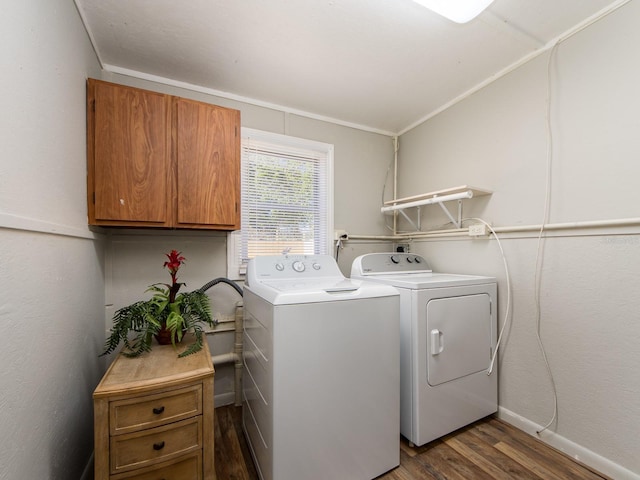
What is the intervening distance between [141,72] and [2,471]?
217 cm

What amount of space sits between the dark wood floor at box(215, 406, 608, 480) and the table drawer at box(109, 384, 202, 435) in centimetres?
57

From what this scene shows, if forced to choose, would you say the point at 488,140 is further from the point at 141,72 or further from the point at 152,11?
the point at 141,72

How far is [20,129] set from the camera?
33.0 inches

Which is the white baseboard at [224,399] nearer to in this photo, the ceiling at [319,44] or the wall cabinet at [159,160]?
the wall cabinet at [159,160]

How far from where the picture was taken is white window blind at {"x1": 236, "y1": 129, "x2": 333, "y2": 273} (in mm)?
2242

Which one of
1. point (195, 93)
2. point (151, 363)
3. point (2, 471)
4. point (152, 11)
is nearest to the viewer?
point (2, 471)

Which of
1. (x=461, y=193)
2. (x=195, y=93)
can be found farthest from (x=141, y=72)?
(x=461, y=193)

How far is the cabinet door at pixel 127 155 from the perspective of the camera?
1.47m

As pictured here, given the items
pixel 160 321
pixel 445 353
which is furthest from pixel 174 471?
pixel 445 353

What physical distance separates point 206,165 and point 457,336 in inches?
75.1

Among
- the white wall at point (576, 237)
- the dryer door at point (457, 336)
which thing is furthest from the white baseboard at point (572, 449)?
the dryer door at point (457, 336)

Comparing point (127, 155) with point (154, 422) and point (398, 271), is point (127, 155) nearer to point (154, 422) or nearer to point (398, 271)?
point (154, 422)

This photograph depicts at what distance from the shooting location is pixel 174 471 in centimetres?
112

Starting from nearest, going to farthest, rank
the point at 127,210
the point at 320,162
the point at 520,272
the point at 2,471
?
the point at 2,471 → the point at 127,210 → the point at 520,272 → the point at 320,162
